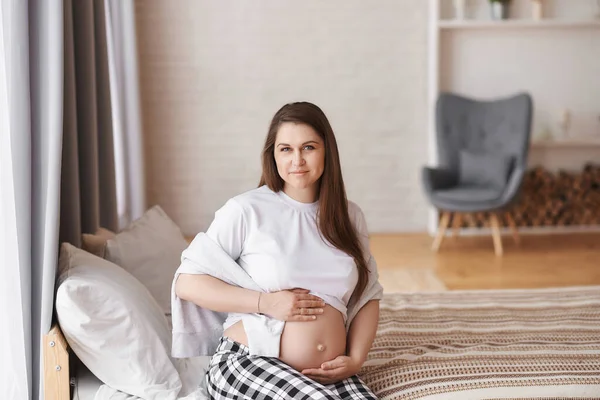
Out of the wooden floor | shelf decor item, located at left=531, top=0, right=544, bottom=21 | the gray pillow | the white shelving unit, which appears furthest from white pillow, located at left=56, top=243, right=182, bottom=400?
shelf decor item, located at left=531, top=0, right=544, bottom=21

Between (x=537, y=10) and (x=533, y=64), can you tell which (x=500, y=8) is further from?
(x=533, y=64)

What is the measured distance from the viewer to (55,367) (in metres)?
2.14

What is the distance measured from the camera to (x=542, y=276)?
4863 millimetres

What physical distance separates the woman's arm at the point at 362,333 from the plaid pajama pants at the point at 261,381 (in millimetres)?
69

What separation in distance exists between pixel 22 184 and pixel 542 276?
3.56 meters

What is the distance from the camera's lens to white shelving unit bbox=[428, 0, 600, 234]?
6.04m

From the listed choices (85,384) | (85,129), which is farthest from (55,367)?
(85,129)

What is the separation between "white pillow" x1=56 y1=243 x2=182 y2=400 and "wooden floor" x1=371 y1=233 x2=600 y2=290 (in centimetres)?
266

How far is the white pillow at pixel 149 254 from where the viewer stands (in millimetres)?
2734

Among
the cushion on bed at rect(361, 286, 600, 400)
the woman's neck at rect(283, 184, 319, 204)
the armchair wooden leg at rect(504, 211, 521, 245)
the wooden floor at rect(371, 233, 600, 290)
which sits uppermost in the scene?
the woman's neck at rect(283, 184, 319, 204)

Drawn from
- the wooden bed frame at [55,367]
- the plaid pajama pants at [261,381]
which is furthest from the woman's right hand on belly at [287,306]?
the wooden bed frame at [55,367]

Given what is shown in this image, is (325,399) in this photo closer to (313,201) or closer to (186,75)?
(313,201)

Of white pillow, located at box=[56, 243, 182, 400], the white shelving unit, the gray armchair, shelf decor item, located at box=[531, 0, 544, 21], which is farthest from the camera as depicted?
the white shelving unit

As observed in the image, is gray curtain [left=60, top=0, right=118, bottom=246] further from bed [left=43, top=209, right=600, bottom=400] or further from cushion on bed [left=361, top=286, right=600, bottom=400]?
cushion on bed [left=361, top=286, right=600, bottom=400]
